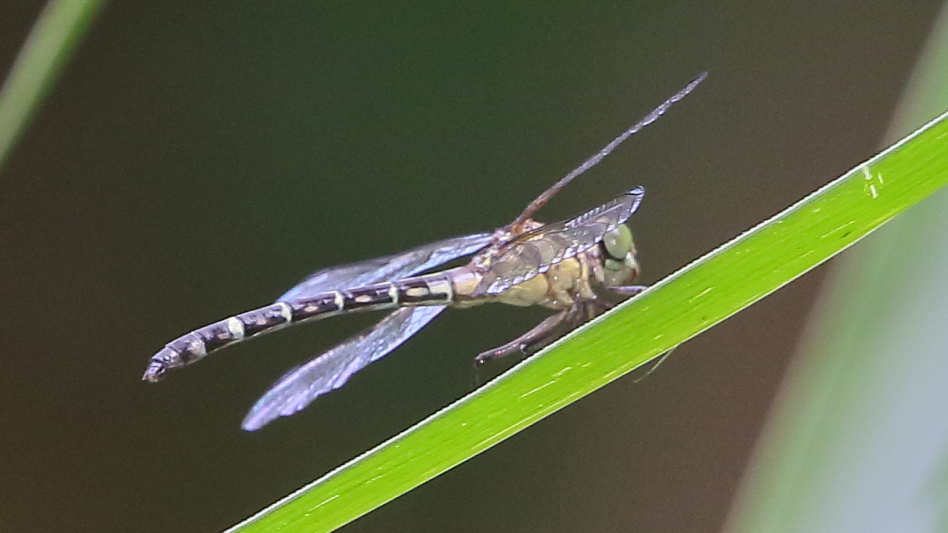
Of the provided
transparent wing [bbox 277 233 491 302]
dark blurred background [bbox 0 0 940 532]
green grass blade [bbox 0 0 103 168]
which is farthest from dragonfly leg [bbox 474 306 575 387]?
green grass blade [bbox 0 0 103 168]

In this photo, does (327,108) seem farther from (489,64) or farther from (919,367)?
(919,367)

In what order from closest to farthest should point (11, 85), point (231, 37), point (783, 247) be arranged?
point (783, 247) → point (11, 85) → point (231, 37)

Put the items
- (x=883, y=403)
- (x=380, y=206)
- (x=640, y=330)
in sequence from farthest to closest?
(x=380, y=206), (x=883, y=403), (x=640, y=330)

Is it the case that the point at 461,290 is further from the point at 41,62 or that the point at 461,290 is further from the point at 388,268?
the point at 41,62

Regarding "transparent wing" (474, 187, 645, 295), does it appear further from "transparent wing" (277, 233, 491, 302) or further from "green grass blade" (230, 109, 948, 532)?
"green grass blade" (230, 109, 948, 532)

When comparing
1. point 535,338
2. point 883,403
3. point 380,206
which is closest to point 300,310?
point 535,338

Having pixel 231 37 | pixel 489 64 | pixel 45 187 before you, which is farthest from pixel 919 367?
pixel 45 187

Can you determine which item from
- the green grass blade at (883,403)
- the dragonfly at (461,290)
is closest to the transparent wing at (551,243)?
the dragonfly at (461,290)

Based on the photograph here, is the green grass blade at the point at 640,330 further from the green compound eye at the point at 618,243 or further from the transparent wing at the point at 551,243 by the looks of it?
the green compound eye at the point at 618,243
